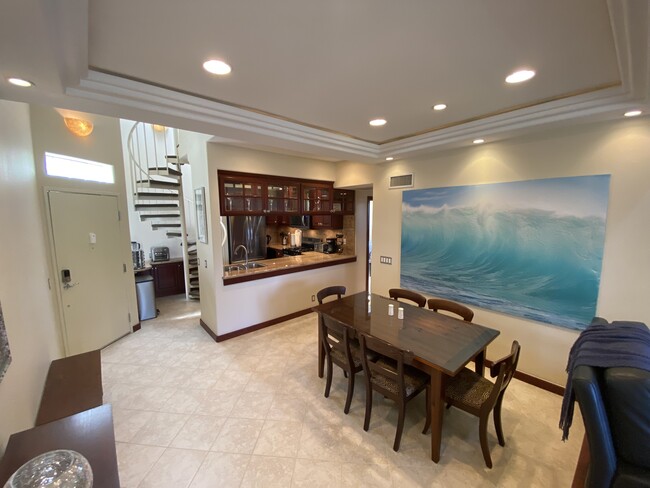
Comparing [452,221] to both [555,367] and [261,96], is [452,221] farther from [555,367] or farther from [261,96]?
[261,96]

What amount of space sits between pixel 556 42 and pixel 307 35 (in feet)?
4.22

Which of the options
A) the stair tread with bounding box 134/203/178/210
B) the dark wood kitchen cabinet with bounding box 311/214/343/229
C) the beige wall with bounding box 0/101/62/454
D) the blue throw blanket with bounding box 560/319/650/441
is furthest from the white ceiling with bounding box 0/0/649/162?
the stair tread with bounding box 134/203/178/210

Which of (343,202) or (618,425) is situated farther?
(343,202)

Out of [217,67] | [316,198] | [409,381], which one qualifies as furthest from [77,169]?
[409,381]

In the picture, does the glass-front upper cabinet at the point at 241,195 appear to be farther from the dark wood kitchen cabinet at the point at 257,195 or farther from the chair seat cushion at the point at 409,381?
the chair seat cushion at the point at 409,381

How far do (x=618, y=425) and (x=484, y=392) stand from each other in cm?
77

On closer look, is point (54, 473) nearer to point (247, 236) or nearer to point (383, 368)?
point (383, 368)

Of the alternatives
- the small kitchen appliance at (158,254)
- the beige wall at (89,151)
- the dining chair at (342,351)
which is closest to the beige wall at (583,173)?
the dining chair at (342,351)

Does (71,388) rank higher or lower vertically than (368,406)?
higher

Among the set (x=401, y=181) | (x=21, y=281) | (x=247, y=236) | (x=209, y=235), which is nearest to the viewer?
(x=21, y=281)

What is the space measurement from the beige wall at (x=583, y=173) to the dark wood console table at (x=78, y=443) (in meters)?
3.47

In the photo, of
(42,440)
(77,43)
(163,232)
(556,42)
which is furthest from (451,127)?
(163,232)

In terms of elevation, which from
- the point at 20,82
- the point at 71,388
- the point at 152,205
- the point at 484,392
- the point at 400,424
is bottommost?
the point at 400,424

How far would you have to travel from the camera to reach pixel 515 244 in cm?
282
